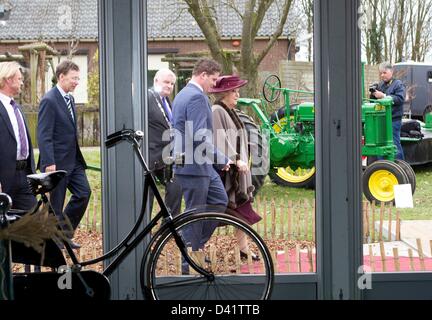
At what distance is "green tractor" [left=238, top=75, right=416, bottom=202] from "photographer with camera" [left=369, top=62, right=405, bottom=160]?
4 cm

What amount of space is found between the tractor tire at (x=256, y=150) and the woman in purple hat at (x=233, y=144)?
24 millimetres

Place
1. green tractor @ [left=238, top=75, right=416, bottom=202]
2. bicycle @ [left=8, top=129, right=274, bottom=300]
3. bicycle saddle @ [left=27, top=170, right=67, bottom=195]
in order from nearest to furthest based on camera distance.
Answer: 1. bicycle saddle @ [left=27, top=170, right=67, bottom=195]
2. bicycle @ [left=8, top=129, right=274, bottom=300]
3. green tractor @ [left=238, top=75, right=416, bottom=202]

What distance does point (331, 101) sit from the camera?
541cm

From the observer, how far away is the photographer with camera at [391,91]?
18.0 ft

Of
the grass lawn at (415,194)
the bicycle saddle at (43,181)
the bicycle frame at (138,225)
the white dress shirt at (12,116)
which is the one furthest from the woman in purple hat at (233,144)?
the white dress shirt at (12,116)

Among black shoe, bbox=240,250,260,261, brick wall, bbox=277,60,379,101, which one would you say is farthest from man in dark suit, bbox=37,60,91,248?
brick wall, bbox=277,60,379,101

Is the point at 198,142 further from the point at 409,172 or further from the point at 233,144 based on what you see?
the point at 409,172

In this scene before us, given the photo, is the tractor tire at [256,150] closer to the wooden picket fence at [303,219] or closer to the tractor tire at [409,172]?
the wooden picket fence at [303,219]

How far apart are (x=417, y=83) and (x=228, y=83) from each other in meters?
1.08

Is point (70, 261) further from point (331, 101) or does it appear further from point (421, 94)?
point (421, 94)

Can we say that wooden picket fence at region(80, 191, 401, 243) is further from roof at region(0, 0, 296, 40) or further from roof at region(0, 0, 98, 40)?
roof at region(0, 0, 98, 40)

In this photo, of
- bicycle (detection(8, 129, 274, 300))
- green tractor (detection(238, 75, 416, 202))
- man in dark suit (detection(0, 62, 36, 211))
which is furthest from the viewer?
green tractor (detection(238, 75, 416, 202))

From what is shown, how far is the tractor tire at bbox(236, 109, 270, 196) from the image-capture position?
5500 mm

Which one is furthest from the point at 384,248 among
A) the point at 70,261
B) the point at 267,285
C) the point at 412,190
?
the point at 70,261
